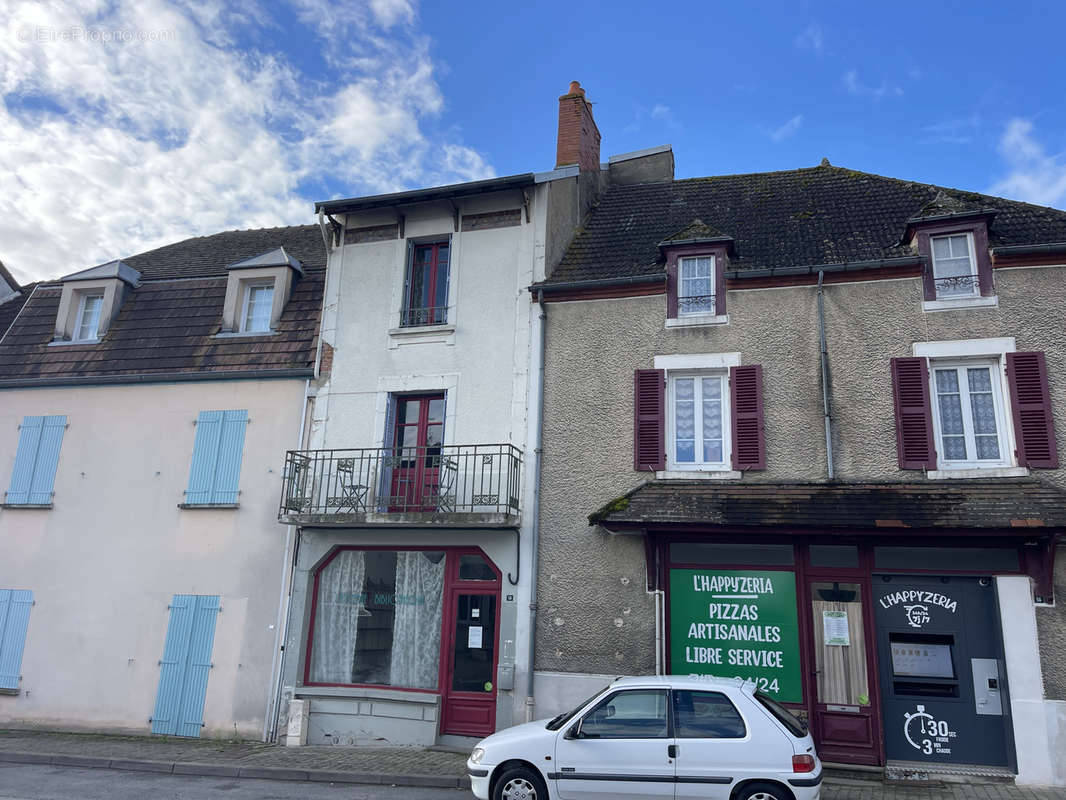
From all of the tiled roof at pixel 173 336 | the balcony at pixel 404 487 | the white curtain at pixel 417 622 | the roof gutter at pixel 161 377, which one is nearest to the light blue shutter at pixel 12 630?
the roof gutter at pixel 161 377

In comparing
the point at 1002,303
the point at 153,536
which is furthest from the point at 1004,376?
the point at 153,536

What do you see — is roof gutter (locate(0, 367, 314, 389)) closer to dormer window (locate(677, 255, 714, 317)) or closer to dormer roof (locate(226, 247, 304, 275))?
dormer roof (locate(226, 247, 304, 275))

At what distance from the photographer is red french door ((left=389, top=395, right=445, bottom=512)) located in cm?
1197

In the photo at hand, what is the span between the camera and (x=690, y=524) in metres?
10.3

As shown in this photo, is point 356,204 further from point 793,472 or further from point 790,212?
point 793,472

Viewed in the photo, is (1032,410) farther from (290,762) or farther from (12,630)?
(12,630)

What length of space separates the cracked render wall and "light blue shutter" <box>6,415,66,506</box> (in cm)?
871

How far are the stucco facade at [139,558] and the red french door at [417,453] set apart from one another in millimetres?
1769

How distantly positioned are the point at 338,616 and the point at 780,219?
9327mm

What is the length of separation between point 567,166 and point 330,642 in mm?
8825

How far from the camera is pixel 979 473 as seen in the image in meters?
10.3

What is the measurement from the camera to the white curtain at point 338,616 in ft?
39.7

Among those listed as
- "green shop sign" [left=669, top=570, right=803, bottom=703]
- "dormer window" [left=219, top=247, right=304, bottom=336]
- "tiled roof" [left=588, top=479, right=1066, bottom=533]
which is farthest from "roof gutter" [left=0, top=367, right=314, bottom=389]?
"green shop sign" [left=669, top=570, right=803, bottom=703]

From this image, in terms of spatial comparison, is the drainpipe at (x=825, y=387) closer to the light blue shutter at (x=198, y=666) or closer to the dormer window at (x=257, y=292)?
the dormer window at (x=257, y=292)
